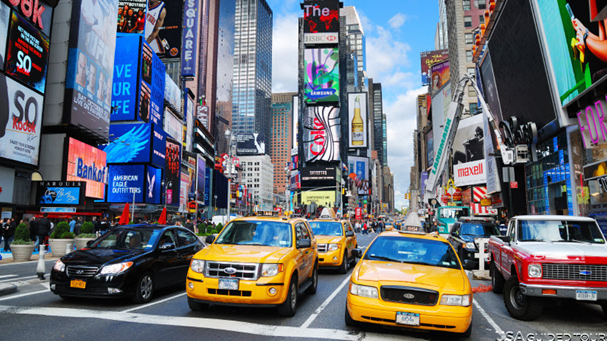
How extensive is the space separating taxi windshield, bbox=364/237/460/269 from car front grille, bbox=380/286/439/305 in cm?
118

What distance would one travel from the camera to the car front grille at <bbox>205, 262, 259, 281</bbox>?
6625mm

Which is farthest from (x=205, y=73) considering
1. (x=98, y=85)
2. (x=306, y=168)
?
(x=98, y=85)

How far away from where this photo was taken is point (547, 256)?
6.84m

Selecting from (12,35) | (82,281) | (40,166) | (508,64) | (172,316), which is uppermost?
(12,35)

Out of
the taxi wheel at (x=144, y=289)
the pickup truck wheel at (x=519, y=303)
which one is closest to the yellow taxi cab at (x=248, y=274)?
the taxi wheel at (x=144, y=289)

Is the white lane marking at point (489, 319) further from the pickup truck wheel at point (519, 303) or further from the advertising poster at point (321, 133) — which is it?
the advertising poster at point (321, 133)

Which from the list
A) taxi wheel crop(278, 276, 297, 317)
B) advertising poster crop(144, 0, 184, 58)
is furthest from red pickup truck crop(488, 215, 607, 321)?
advertising poster crop(144, 0, 184, 58)

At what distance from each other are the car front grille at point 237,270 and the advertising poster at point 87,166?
120ft

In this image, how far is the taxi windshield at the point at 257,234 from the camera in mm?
7898

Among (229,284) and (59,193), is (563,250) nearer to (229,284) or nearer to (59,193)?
(229,284)

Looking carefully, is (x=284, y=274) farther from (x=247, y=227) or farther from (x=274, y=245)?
(x=247, y=227)

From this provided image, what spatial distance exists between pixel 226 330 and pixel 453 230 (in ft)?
41.9

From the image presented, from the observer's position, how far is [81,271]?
25.2 feet

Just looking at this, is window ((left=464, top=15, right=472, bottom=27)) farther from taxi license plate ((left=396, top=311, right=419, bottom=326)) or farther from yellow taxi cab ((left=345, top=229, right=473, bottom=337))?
taxi license plate ((left=396, top=311, right=419, bottom=326))
